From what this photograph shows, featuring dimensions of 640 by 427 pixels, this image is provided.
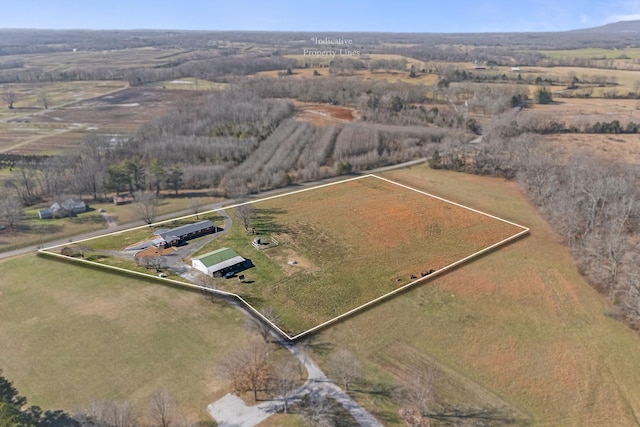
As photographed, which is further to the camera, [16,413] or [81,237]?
[81,237]

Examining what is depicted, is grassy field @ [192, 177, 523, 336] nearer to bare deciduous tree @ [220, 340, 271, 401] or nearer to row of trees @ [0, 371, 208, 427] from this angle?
bare deciduous tree @ [220, 340, 271, 401]

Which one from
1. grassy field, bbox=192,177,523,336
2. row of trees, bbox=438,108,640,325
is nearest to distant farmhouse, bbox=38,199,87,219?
grassy field, bbox=192,177,523,336

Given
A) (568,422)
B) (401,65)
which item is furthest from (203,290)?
(401,65)

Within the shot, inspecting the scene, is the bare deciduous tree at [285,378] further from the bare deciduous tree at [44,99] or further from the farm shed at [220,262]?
the bare deciduous tree at [44,99]

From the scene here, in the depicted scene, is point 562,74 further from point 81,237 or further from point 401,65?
point 81,237

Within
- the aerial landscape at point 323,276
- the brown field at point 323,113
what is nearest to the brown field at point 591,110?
the aerial landscape at point 323,276
